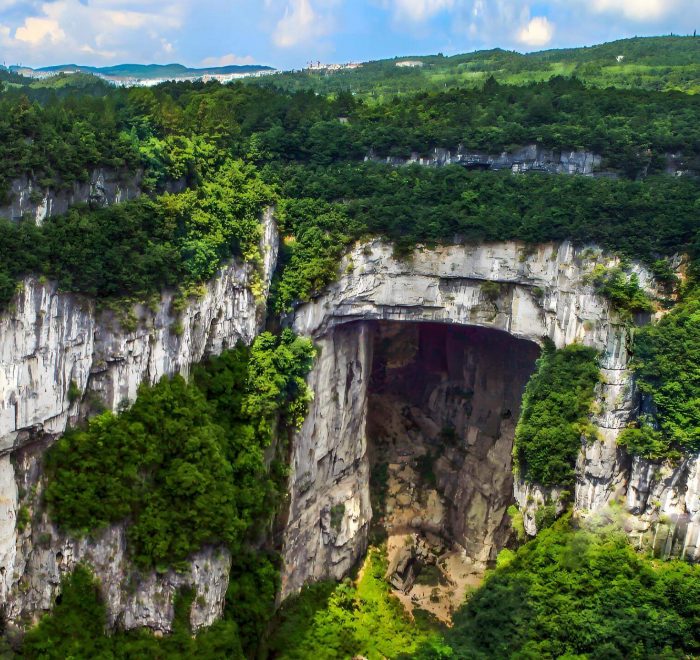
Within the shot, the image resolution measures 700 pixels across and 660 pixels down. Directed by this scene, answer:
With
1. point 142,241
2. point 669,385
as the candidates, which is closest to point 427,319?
point 669,385

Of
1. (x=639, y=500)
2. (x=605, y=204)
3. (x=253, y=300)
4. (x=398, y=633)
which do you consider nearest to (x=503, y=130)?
(x=605, y=204)

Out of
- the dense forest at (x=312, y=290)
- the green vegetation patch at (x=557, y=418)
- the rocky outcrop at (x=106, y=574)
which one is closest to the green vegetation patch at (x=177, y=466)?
the dense forest at (x=312, y=290)

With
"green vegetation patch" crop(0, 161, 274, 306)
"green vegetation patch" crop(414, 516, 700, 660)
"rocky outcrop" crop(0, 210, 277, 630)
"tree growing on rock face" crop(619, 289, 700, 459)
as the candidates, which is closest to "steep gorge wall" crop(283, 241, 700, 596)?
"tree growing on rock face" crop(619, 289, 700, 459)

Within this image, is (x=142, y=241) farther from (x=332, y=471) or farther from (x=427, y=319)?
(x=332, y=471)

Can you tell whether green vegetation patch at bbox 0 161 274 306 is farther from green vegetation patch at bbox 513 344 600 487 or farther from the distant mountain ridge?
the distant mountain ridge

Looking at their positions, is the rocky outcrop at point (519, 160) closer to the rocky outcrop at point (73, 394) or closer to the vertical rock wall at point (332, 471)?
the vertical rock wall at point (332, 471)

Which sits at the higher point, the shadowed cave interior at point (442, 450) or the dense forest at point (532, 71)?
the dense forest at point (532, 71)
